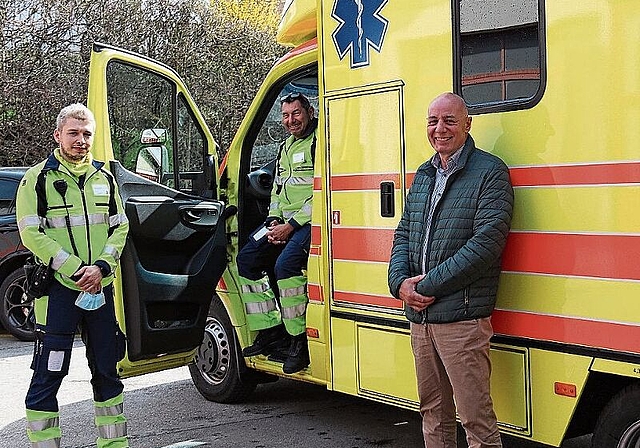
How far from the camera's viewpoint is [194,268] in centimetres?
582

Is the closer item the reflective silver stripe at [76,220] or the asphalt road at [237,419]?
the reflective silver stripe at [76,220]

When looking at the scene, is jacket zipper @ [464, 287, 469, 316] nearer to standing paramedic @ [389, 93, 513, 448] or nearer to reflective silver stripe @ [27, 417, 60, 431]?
standing paramedic @ [389, 93, 513, 448]

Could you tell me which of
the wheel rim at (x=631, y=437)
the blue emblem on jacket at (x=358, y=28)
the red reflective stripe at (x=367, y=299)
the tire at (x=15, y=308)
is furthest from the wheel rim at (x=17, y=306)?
the wheel rim at (x=631, y=437)

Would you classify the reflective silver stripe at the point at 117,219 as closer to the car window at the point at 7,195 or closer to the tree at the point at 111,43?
the car window at the point at 7,195

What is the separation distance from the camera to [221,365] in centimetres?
660

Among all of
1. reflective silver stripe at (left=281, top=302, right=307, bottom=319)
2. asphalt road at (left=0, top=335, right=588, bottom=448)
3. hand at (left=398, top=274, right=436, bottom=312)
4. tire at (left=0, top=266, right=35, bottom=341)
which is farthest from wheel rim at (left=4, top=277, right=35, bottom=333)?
hand at (left=398, top=274, right=436, bottom=312)

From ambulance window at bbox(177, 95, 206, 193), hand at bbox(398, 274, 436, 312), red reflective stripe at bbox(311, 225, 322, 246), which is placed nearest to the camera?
hand at bbox(398, 274, 436, 312)

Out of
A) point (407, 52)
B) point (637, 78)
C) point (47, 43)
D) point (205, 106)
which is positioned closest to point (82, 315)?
point (407, 52)

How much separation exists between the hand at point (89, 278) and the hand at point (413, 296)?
1.53 meters

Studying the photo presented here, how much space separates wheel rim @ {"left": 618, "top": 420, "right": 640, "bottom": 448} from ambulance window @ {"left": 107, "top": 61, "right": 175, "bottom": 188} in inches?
123

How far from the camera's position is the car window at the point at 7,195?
381 inches

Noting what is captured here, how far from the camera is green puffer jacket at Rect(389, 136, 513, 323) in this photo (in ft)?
13.4

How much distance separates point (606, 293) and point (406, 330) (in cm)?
118

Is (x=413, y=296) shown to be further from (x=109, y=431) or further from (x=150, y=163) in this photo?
(x=150, y=163)
